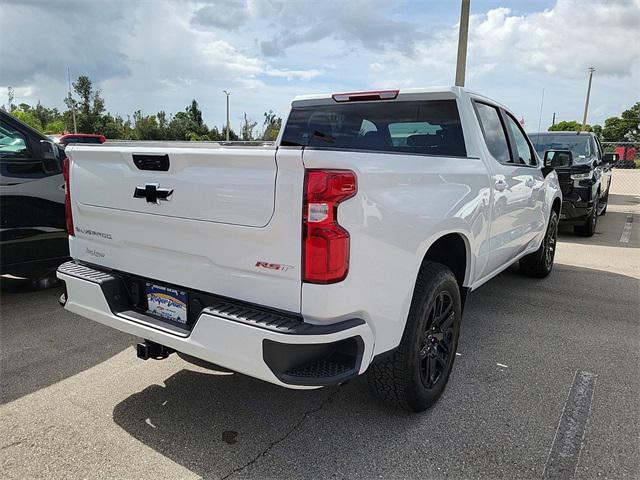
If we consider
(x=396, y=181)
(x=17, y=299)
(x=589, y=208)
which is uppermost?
(x=396, y=181)

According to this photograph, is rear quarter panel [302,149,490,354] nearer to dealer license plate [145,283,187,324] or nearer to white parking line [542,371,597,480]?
dealer license plate [145,283,187,324]

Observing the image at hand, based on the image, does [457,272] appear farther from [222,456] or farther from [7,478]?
[7,478]

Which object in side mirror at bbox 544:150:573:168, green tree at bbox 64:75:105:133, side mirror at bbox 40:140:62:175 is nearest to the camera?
side mirror at bbox 40:140:62:175

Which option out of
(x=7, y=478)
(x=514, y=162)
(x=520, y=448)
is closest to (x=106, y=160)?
(x=7, y=478)

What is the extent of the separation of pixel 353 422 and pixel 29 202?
3499mm

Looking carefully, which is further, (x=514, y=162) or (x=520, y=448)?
(x=514, y=162)

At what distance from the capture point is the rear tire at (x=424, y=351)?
97.1 inches

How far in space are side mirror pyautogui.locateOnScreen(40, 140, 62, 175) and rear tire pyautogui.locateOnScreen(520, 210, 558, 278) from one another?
16.3 ft

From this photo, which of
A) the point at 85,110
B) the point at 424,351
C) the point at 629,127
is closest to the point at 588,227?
the point at 424,351

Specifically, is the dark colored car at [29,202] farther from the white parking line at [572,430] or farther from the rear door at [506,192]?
the white parking line at [572,430]

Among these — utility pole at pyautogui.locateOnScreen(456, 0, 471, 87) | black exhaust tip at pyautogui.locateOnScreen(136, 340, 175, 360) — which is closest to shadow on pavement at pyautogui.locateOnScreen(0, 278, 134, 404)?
black exhaust tip at pyautogui.locateOnScreen(136, 340, 175, 360)

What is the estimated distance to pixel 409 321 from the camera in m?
2.47

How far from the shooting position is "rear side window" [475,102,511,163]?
3632 mm

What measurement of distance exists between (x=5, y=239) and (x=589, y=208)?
324 inches
